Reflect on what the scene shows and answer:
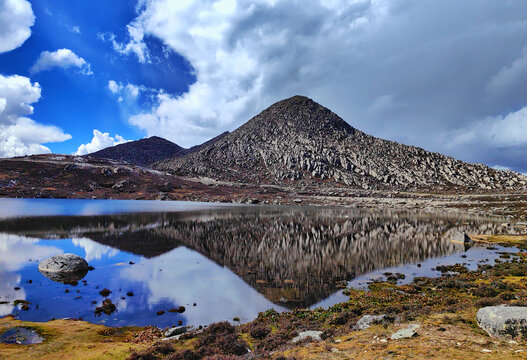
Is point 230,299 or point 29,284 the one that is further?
point 29,284

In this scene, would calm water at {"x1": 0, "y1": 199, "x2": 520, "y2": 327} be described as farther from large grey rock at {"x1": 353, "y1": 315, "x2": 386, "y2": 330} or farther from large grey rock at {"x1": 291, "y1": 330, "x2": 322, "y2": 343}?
large grey rock at {"x1": 353, "y1": 315, "x2": 386, "y2": 330}

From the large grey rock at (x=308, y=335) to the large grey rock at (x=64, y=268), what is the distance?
87.4 feet

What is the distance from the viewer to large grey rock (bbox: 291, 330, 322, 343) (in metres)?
15.0

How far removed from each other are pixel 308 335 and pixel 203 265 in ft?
75.4

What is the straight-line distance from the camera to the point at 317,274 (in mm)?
31953

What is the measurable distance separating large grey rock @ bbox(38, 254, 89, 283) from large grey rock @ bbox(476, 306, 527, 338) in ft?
117

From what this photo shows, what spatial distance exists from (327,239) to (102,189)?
544ft

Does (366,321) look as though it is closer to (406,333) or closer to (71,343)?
(406,333)

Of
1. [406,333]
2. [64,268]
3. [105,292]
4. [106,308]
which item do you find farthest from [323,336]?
[64,268]

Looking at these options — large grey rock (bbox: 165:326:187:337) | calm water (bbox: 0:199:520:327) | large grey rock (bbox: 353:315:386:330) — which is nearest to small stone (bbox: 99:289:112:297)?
calm water (bbox: 0:199:520:327)

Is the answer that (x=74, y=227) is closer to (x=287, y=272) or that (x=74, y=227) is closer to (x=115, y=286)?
(x=115, y=286)

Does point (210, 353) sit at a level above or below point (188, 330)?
above

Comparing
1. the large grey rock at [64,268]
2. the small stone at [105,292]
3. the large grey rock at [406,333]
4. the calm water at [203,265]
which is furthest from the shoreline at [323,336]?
the large grey rock at [64,268]

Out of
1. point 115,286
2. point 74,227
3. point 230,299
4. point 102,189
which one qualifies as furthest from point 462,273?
point 102,189
